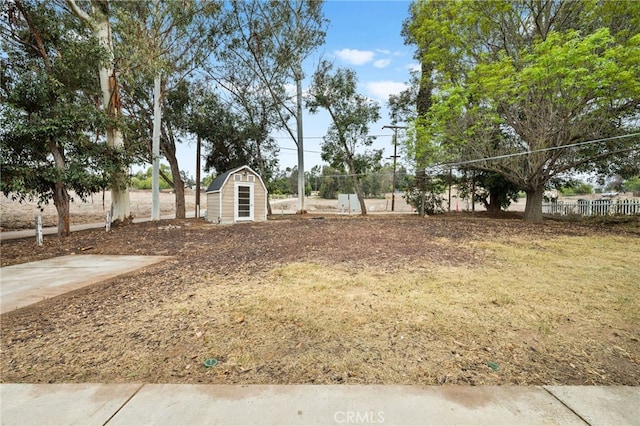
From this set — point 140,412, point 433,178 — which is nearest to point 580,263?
point 140,412

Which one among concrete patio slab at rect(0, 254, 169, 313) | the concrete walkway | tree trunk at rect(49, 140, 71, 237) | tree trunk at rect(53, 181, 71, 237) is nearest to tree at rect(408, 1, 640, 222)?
the concrete walkway

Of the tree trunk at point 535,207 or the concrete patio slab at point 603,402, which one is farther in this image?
the tree trunk at point 535,207

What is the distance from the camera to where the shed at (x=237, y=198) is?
12.6 metres

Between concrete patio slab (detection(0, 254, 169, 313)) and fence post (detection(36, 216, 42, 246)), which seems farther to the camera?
fence post (detection(36, 216, 42, 246))

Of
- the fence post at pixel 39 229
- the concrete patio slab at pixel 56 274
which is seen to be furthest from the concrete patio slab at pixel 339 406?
the fence post at pixel 39 229

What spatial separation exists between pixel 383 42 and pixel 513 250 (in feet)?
33.0

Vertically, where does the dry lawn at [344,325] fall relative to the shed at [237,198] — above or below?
below

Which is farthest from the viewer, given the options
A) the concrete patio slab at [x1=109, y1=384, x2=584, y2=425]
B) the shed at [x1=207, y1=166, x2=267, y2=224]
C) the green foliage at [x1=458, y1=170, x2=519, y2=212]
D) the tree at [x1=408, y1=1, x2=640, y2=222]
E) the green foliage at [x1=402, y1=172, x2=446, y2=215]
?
the green foliage at [x1=402, y1=172, x2=446, y2=215]

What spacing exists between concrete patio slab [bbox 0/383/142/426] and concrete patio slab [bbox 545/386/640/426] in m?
2.49

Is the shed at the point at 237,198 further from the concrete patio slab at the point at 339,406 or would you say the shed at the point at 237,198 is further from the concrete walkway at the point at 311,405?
the concrete patio slab at the point at 339,406

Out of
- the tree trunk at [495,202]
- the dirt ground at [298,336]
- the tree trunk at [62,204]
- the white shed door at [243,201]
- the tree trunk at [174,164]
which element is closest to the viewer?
the dirt ground at [298,336]

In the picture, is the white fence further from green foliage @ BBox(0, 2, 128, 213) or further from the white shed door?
green foliage @ BBox(0, 2, 128, 213)

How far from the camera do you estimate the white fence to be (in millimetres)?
13656

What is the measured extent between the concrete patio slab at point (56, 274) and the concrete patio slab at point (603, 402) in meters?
4.87
